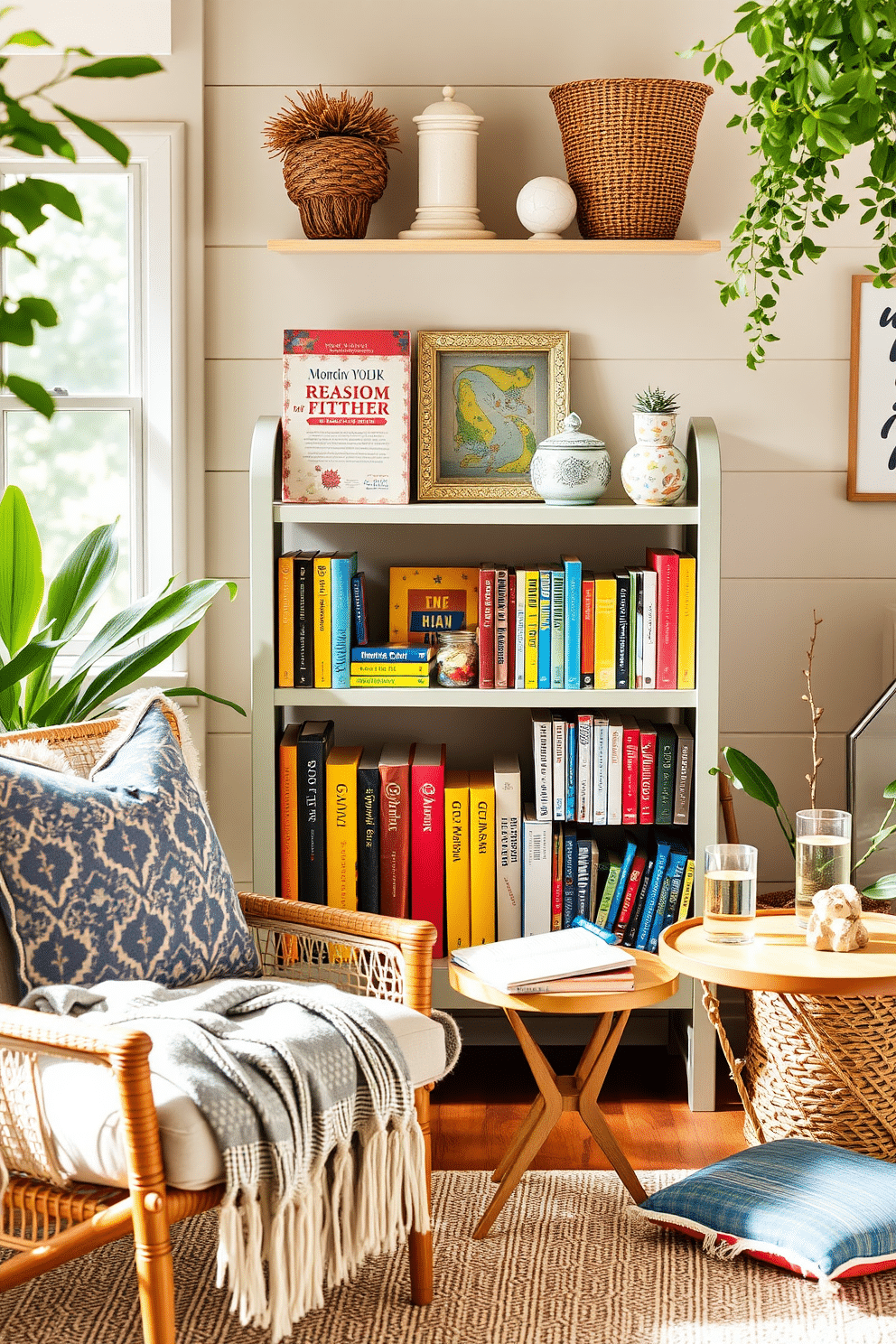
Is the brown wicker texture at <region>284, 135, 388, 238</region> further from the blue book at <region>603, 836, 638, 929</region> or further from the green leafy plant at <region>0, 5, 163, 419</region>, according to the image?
the green leafy plant at <region>0, 5, 163, 419</region>

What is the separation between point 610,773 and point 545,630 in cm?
32

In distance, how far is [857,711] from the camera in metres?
2.97

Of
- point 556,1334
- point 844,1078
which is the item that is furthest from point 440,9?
point 556,1334

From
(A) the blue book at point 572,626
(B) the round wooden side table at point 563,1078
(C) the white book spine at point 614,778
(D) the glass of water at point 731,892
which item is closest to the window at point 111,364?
(A) the blue book at point 572,626

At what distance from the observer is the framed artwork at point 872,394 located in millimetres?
2867

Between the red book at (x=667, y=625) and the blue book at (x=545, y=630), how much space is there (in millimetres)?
215

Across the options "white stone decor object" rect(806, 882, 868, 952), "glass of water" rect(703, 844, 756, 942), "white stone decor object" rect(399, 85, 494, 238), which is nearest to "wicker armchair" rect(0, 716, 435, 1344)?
"glass of water" rect(703, 844, 756, 942)

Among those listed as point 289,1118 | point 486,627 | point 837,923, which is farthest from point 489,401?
point 289,1118

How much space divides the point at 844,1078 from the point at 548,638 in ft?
3.20

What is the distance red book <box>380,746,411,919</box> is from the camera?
265 cm

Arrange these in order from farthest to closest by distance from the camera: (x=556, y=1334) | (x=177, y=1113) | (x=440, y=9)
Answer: (x=440, y=9)
(x=556, y=1334)
(x=177, y=1113)

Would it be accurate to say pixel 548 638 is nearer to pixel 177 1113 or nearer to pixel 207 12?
pixel 177 1113

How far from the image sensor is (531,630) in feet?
8.67

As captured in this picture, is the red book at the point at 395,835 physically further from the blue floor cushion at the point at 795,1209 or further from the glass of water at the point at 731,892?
the blue floor cushion at the point at 795,1209
